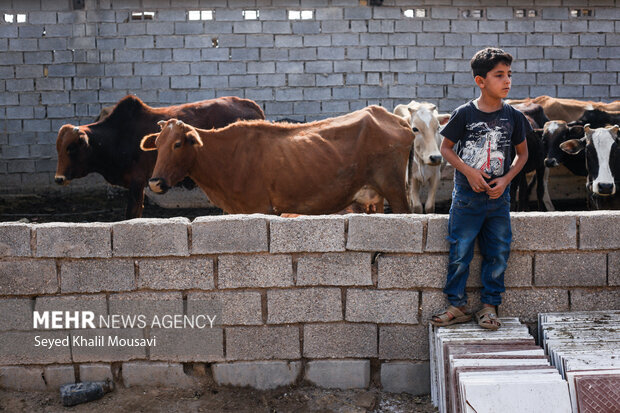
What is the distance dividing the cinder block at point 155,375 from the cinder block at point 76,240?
2.55 ft

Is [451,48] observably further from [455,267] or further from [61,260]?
[61,260]

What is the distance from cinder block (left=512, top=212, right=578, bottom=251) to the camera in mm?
3891

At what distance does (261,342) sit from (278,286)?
1.31 ft

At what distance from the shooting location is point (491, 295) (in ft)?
12.5

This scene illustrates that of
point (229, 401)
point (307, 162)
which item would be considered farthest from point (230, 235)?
point (307, 162)

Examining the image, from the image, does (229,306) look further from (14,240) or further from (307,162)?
(307,162)

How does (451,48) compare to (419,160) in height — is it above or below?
above

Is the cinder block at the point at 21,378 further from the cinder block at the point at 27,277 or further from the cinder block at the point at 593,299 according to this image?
the cinder block at the point at 593,299

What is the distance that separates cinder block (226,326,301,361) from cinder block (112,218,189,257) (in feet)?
2.12

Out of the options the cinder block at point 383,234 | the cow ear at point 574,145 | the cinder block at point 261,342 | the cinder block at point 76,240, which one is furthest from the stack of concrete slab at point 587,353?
the cow ear at point 574,145

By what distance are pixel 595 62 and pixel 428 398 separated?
8.85 m

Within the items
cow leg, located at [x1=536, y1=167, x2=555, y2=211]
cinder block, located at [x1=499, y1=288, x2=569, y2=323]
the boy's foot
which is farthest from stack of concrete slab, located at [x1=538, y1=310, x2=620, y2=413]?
cow leg, located at [x1=536, y1=167, x2=555, y2=211]

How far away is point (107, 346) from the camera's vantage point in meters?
4.07

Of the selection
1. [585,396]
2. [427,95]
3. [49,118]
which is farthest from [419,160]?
[49,118]
